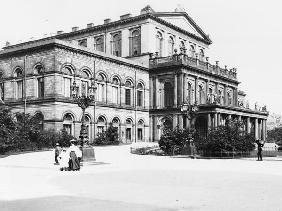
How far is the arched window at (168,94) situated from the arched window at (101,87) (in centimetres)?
1062

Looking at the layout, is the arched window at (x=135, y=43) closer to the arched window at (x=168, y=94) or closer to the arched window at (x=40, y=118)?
the arched window at (x=168, y=94)

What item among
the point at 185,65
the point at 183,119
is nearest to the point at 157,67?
the point at 185,65

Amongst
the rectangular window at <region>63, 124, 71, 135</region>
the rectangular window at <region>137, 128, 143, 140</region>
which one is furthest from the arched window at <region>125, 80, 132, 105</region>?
the rectangular window at <region>63, 124, 71, 135</region>

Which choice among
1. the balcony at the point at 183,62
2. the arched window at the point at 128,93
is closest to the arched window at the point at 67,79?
the arched window at the point at 128,93

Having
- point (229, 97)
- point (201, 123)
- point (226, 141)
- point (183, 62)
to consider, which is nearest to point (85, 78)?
point (183, 62)

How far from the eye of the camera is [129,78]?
53.4 metres

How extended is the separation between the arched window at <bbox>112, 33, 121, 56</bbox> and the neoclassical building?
0.48ft

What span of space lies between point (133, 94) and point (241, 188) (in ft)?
133

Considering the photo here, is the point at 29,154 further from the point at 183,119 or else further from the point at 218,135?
the point at 183,119

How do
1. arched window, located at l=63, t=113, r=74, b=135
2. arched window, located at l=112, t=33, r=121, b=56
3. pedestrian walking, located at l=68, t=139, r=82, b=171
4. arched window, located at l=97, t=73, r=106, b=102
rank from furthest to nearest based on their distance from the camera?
arched window, located at l=112, t=33, r=121, b=56 → arched window, located at l=97, t=73, r=106, b=102 → arched window, located at l=63, t=113, r=74, b=135 → pedestrian walking, located at l=68, t=139, r=82, b=171

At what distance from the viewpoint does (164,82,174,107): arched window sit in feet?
184

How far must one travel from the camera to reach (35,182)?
1592cm

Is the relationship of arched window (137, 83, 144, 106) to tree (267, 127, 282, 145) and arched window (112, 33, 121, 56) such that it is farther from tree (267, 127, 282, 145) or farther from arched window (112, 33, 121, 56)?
tree (267, 127, 282, 145)

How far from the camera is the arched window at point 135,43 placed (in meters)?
58.1
